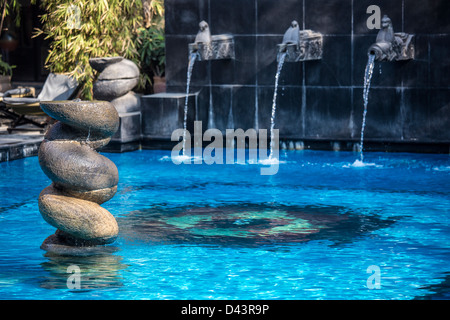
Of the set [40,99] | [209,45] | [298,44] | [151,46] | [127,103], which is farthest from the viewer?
[151,46]

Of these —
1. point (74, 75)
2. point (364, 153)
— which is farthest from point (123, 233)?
point (74, 75)

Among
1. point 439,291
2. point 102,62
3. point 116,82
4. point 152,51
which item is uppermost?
point 152,51

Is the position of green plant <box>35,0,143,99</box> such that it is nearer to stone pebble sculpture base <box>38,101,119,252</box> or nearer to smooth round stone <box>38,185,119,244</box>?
stone pebble sculpture base <box>38,101,119,252</box>

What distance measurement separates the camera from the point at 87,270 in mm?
7340

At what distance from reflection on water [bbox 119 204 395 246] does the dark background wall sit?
15.1ft

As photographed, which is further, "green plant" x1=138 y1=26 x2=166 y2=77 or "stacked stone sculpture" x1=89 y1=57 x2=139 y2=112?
"green plant" x1=138 y1=26 x2=166 y2=77

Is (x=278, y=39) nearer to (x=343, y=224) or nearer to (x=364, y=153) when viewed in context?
(x=364, y=153)

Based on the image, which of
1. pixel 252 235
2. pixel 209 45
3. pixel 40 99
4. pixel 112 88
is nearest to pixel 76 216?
pixel 252 235

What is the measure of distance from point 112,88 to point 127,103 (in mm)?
375

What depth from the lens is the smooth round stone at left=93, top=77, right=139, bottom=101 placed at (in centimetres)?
1539

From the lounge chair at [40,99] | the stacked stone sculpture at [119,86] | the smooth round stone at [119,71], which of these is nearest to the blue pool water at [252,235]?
the stacked stone sculpture at [119,86]

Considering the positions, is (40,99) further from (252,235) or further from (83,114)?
(83,114)

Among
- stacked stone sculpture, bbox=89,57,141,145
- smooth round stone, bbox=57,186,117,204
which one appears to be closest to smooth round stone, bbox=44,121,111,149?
smooth round stone, bbox=57,186,117,204

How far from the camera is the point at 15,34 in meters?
22.3
